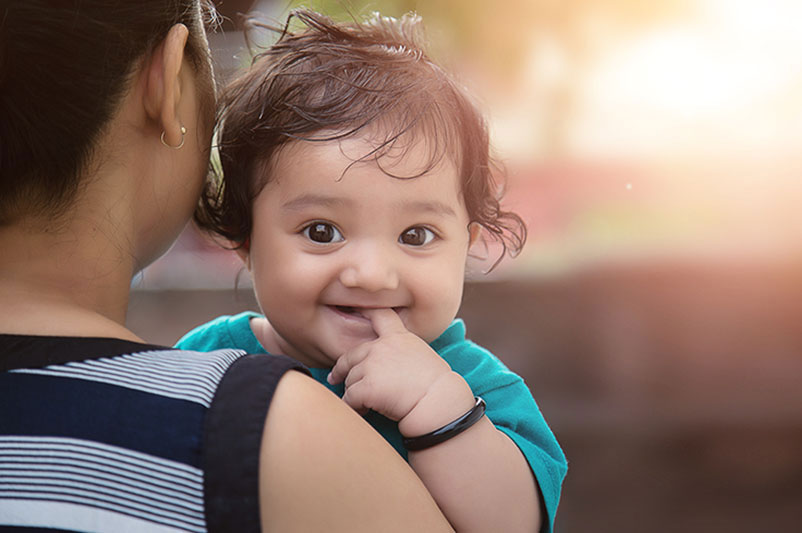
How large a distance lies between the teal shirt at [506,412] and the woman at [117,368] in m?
0.25

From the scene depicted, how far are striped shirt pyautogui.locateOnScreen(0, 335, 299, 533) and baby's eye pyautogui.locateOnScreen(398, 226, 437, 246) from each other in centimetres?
38

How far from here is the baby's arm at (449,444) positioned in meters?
0.82

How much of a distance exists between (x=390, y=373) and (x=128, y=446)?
0.34 m

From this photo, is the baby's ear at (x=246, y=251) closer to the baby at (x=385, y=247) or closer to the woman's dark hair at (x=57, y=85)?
the baby at (x=385, y=247)

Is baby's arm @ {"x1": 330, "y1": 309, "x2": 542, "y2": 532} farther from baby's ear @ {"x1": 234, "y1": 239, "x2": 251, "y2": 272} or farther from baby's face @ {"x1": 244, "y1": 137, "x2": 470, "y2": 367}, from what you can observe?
baby's ear @ {"x1": 234, "y1": 239, "x2": 251, "y2": 272}

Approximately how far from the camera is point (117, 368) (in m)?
0.62

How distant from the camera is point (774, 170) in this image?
2896 millimetres

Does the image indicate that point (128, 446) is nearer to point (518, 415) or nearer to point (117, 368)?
point (117, 368)

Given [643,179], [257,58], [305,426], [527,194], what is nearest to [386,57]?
[257,58]

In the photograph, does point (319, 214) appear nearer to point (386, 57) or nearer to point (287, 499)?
point (386, 57)

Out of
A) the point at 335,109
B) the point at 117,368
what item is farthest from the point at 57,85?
the point at 335,109

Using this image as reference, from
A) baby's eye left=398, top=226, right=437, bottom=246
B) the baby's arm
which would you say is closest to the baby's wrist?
the baby's arm

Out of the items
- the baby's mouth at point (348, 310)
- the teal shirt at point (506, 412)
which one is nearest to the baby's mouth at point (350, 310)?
the baby's mouth at point (348, 310)

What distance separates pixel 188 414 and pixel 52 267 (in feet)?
0.74
